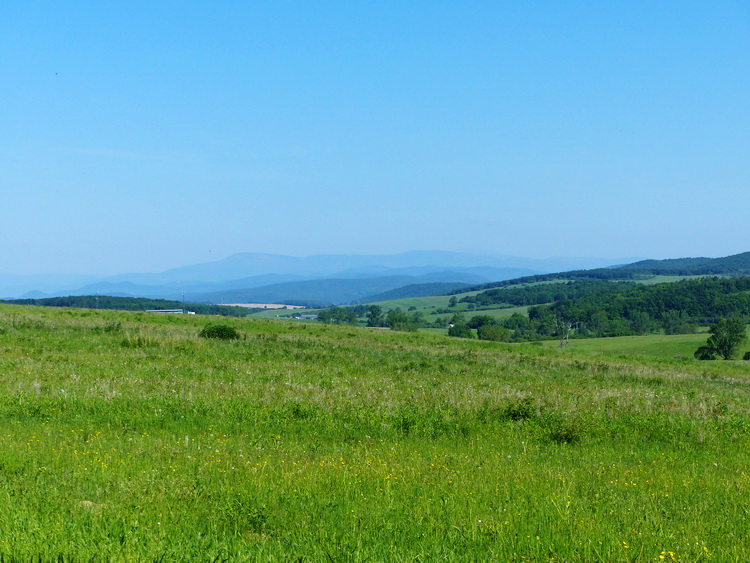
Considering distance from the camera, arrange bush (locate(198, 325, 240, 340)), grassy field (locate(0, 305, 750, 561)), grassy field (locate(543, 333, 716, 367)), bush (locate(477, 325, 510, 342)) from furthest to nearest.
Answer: bush (locate(477, 325, 510, 342))
grassy field (locate(543, 333, 716, 367))
bush (locate(198, 325, 240, 340))
grassy field (locate(0, 305, 750, 561))

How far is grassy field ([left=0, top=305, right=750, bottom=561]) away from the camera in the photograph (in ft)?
18.9

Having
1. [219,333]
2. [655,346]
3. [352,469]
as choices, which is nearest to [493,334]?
[655,346]

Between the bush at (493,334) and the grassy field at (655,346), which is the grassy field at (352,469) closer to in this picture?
the grassy field at (655,346)

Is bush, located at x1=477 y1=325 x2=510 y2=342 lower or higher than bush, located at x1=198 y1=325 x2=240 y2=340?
lower

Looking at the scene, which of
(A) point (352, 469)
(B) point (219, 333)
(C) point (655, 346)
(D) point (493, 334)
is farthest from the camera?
(D) point (493, 334)

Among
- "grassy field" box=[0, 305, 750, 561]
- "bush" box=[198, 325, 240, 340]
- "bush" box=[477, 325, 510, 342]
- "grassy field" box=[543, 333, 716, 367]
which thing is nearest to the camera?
"grassy field" box=[0, 305, 750, 561]

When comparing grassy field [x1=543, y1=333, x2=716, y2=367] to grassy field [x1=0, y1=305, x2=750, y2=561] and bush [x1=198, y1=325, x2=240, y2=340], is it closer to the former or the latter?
bush [x1=198, y1=325, x2=240, y2=340]

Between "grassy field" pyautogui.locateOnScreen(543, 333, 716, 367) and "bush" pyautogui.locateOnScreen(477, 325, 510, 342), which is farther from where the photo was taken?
"bush" pyautogui.locateOnScreen(477, 325, 510, 342)

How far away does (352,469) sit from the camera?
849cm

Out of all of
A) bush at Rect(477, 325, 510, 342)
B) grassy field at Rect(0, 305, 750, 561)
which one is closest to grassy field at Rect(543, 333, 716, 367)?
bush at Rect(477, 325, 510, 342)

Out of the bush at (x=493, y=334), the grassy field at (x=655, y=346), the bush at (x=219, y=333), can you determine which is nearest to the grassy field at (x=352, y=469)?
the bush at (x=219, y=333)

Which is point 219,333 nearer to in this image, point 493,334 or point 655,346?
point 655,346

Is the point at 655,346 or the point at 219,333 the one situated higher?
the point at 219,333

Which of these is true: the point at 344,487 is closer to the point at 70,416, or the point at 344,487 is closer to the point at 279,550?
the point at 279,550
